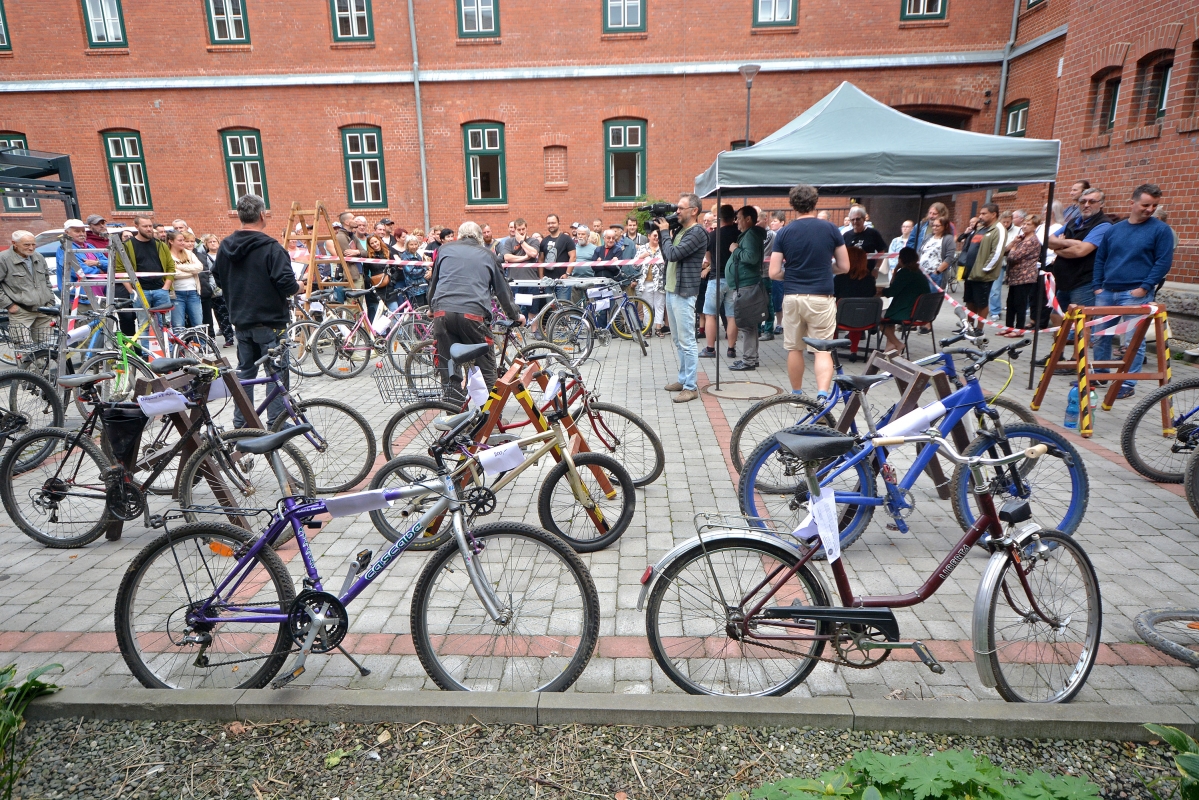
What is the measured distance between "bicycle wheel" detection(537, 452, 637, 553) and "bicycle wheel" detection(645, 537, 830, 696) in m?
1.28

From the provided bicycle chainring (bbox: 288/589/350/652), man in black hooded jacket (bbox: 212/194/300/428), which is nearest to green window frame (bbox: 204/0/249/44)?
man in black hooded jacket (bbox: 212/194/300/428)

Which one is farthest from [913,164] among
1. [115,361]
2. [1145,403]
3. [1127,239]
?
[115,361]

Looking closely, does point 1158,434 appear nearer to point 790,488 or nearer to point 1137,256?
point 1137,256

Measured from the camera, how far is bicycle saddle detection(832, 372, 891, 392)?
12.9 feet

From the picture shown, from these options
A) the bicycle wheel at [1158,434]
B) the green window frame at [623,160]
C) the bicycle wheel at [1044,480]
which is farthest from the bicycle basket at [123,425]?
the green window frame at [623,160]

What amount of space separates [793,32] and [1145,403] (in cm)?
1574

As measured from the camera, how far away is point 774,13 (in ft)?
58.7

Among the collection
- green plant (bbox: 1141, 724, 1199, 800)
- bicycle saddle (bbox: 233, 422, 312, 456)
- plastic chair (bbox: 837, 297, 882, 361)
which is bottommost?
green plant (bbox: 1141, 724, 1199, 800)

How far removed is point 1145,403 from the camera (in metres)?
5.15

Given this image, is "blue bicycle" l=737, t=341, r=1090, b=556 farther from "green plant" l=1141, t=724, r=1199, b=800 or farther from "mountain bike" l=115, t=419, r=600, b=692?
"green plant" l=1141, t=724, r=1199, b=800

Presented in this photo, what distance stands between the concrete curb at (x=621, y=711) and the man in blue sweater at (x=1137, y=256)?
18.5 feet

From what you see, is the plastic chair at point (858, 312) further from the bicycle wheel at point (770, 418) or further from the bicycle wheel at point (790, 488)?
the bicycle wheel at point (790, 488)

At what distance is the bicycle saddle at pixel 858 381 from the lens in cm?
392

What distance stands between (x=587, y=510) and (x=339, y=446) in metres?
2.27
